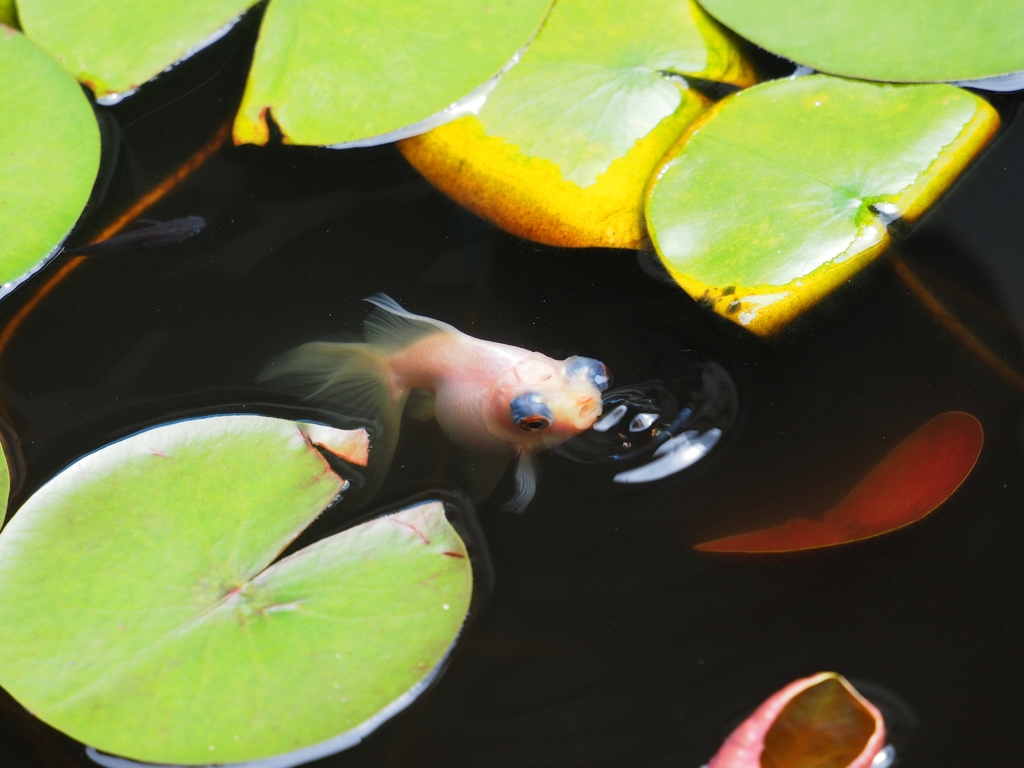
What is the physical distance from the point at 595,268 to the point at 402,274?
1.52 ft

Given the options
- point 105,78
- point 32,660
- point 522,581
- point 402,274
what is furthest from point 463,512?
point 105,78

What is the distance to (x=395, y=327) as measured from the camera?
1750mm

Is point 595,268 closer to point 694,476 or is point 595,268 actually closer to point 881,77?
point 694,476

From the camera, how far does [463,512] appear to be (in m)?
1.56

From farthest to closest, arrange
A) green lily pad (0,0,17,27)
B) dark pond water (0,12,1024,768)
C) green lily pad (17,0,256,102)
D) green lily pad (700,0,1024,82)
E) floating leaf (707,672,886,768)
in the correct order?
1. green lily pad (0,0,17,27)
2. green lily pad (17,0,256,102)
3. green lily pad (700,0,1024,82)
4. dark pond water (0,12,1024,768)
5. floating leaf (707,672,886,768)

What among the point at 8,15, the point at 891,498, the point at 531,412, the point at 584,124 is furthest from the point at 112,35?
the point at 891,498

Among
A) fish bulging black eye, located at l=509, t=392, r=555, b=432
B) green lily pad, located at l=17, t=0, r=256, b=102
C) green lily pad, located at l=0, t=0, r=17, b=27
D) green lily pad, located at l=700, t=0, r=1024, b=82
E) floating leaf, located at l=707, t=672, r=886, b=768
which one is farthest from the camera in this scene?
green lily pad, located at l=0, t=0, r=17, b=27

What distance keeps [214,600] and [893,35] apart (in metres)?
1.86

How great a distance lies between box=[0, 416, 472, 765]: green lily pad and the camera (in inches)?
50.1

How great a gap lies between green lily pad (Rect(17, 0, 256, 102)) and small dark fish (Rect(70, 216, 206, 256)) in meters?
0.33

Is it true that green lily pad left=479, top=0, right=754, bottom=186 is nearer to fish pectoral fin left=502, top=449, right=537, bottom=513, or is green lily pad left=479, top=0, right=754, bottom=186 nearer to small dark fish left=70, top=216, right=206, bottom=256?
fish pectoral fin left=502, top=449, right=537, bottom=513

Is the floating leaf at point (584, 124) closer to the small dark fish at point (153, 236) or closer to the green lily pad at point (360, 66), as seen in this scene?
the green lily pad at point (360, 66)

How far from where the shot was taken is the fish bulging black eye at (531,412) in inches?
60.3

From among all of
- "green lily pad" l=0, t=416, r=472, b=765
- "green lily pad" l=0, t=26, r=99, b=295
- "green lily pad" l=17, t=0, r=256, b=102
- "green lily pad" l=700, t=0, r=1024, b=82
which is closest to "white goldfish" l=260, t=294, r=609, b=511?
"green lily pad" l=0, t=416, r=472, b=765
